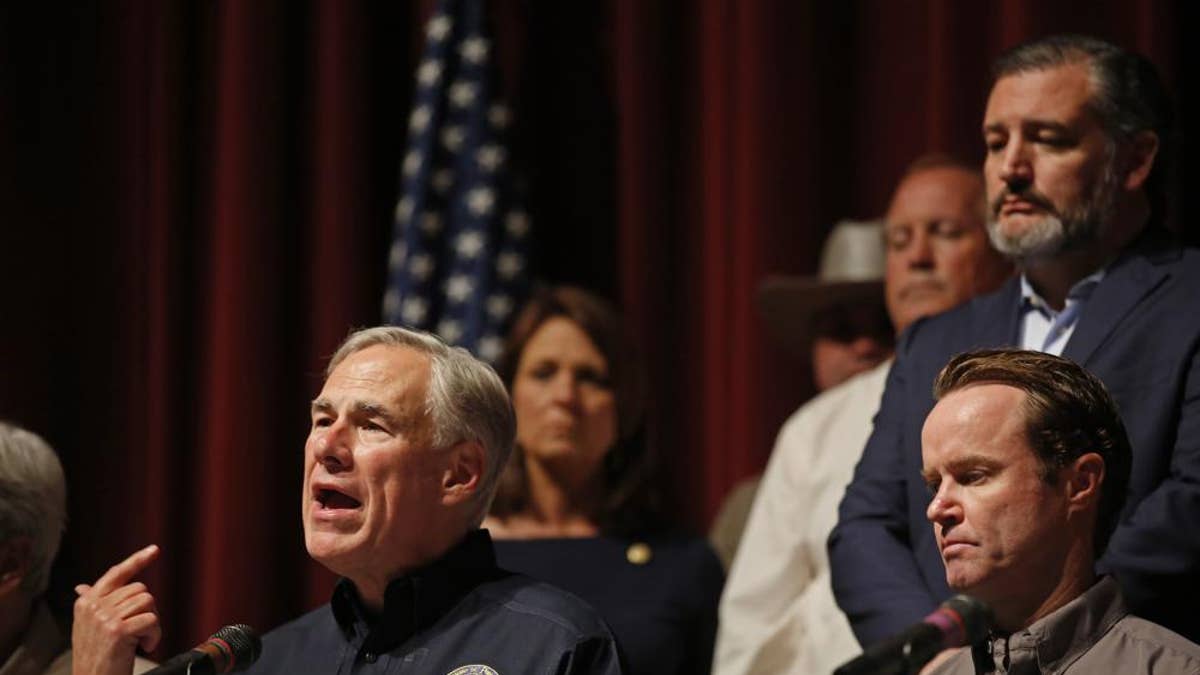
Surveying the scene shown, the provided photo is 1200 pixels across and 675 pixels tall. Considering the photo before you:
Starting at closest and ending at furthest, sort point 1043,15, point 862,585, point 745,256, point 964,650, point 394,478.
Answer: point 964,650, point 394,478, point 862,585, point 1043,15, point 745,256

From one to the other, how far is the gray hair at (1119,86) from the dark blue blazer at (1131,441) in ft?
0.57

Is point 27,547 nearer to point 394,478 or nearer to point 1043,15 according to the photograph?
point 394,478

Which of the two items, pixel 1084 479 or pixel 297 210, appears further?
pixel 297 210

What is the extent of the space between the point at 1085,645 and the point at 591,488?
2.19 m

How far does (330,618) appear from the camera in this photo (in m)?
2.99

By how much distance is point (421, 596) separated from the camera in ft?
9.27

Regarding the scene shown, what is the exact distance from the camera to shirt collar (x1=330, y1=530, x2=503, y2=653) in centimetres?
283

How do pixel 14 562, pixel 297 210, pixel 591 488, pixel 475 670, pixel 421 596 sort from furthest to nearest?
pixel 297 210 < pixel 591 488 < pixel 14 562 < pixel 421 596 < pixel 475 670

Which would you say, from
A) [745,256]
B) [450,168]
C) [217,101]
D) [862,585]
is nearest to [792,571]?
[862,585]

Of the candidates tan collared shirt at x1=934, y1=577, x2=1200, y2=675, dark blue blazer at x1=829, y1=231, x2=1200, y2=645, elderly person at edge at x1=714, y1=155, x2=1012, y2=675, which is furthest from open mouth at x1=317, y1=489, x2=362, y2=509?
elderly person at edge at x1=714, y1=155, x2=1012, y2=675

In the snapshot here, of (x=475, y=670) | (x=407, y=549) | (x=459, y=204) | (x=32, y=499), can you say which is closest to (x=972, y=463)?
(x=475, y=670)

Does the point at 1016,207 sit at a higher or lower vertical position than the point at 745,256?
higher

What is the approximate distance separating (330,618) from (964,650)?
40.5 inches

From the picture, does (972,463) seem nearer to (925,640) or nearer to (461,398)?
(925,640)
